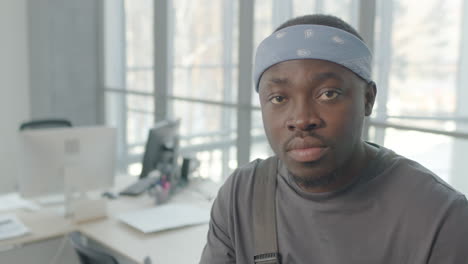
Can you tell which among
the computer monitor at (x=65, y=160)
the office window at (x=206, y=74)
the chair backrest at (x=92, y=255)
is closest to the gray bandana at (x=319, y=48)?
the chair backrest at (x=92, y=255)

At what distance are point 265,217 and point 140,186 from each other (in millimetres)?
1986

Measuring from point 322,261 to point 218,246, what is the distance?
0.31 meters

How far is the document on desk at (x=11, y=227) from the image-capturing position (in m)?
2.58

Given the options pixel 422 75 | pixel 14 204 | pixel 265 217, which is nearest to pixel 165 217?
pixel 14 204

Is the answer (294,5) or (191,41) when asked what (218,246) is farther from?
(191,41)

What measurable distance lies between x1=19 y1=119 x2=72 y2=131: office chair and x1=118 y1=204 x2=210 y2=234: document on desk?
1.44 meters

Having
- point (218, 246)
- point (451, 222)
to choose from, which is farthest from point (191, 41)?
point (451, 222)

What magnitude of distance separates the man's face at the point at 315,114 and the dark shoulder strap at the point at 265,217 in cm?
18

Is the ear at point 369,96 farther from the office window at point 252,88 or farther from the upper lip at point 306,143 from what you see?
the office window at point 252,88

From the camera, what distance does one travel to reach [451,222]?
1.16 m

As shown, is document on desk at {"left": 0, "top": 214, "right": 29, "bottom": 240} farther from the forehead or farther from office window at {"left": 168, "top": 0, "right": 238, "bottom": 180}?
office window at {"left": 168, "top": 0, "right": 238, "bottom": 180}

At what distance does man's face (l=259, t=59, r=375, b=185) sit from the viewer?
116 centimetres

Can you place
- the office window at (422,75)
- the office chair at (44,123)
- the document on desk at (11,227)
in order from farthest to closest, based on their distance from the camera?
the office chair at (44,123) < the office window at (422,75) < the document on desk at (11,227)

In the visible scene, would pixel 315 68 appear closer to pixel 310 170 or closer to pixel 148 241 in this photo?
pixel 310 170
